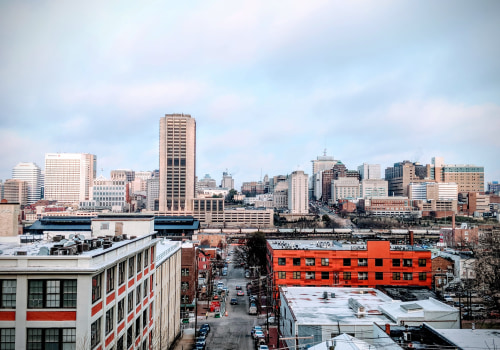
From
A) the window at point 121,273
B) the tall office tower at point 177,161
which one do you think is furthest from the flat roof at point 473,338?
the tall office tower at point 177,161

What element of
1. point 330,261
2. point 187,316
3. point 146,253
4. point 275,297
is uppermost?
point 146,253

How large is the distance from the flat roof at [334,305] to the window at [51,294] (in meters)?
13.6

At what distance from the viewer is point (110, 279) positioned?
17.3 meters

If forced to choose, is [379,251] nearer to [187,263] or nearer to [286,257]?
[286,257]

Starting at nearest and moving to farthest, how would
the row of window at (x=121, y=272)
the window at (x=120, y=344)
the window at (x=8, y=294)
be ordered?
1. the window at (x=8, y=294)
2. the row of window at (x=121, y=272)
3. the window at (x=120, y=344)

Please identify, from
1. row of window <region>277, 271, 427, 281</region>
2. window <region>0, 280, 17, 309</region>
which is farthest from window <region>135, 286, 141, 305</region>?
row of window <region>277, 271, 427, 281</region>

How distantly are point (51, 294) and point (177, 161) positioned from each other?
14320 centimetres

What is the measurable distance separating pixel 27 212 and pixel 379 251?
161252 mm

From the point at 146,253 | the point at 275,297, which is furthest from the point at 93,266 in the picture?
the point at 275,297

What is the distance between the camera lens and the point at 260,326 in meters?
38.2

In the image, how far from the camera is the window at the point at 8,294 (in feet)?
46.8

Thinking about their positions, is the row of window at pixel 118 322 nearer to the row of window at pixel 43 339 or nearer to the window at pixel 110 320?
the window at pixel 110 320

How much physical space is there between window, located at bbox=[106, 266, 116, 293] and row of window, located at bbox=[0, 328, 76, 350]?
8.75ft

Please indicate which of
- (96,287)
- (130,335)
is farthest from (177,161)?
(96,287)
